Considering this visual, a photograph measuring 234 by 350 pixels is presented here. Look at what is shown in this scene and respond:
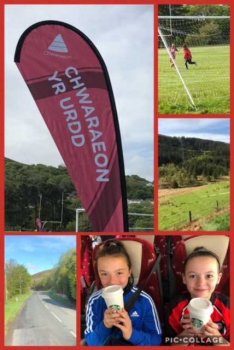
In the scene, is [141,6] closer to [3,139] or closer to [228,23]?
[228,23]

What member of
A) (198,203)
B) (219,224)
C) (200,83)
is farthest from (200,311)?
(200,83)

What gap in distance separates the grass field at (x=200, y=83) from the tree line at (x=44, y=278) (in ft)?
4.19

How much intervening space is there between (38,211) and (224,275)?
4.61ft

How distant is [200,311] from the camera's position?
3211 millimetres

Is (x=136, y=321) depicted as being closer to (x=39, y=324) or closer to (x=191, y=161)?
(x=39, y=324)

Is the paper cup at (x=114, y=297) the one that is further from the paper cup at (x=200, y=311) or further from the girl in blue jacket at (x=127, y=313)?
the paper cup at (x=200, y=311)

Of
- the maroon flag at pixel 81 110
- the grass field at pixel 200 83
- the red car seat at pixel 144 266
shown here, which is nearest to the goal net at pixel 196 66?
the grass field at pixel 200 83

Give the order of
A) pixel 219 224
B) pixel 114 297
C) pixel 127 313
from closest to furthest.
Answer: pixel 114 297
pixel 127 313
pixel 219 224

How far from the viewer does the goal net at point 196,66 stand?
3631 mm

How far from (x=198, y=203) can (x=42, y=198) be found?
44.8 inches

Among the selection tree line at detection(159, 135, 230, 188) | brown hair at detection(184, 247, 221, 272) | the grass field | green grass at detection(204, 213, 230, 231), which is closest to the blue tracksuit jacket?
brown hair at detection(184, 247, 221, 272)

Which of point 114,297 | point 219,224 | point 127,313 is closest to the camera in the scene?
point 114,297

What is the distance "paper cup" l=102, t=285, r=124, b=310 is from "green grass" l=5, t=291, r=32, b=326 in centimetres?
68

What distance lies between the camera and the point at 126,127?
12.0 feet
